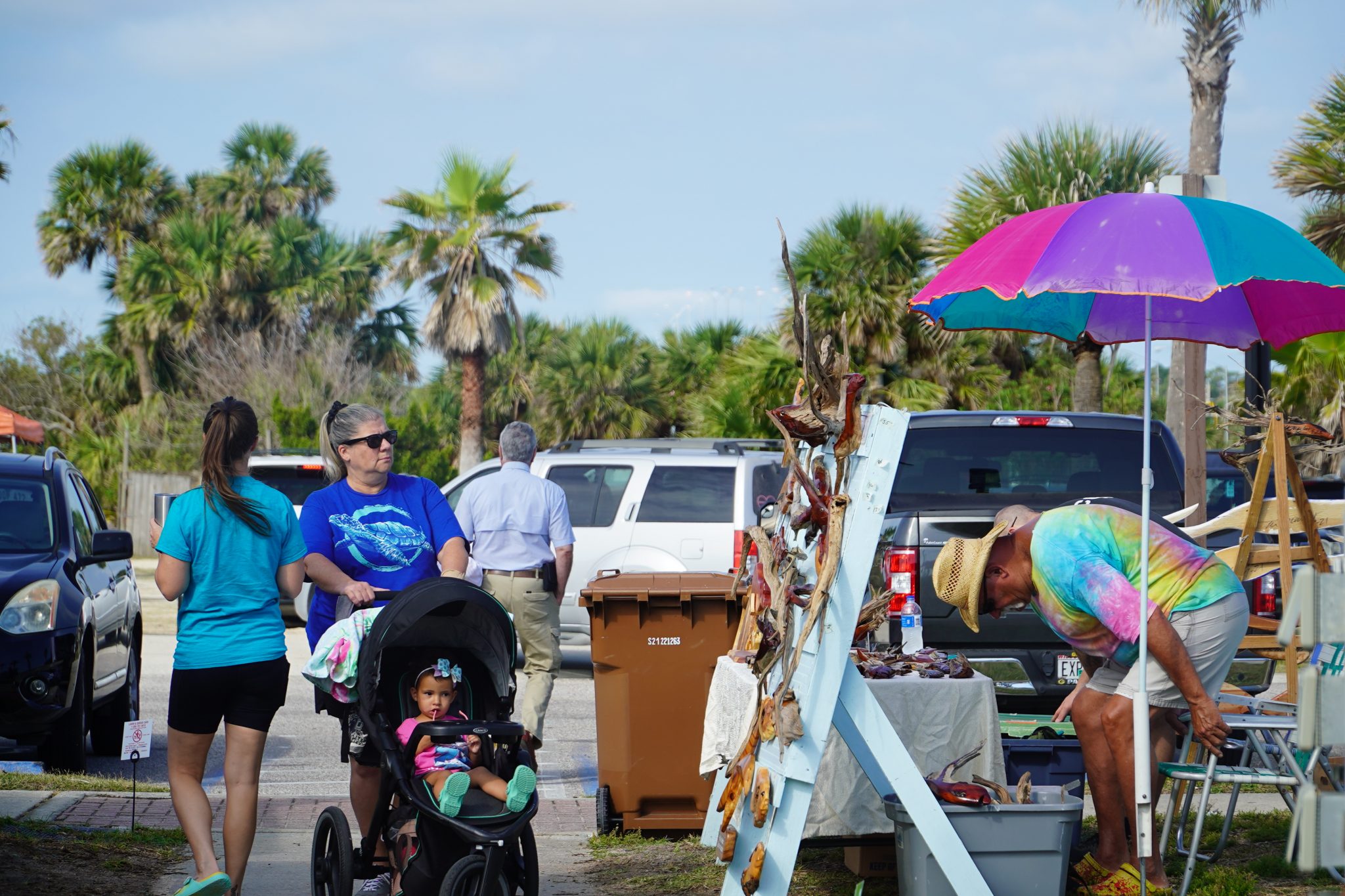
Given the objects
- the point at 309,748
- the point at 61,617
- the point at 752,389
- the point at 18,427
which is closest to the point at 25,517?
the point at 61,617

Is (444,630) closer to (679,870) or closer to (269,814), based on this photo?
(679,870)

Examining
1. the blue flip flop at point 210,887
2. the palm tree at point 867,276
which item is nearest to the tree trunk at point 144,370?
the palm tree at point 867,276

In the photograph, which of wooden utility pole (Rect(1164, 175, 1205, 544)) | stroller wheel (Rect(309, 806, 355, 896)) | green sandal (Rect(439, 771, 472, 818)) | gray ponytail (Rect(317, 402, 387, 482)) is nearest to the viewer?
green sandal (Rect(439, 771, 472, 818))

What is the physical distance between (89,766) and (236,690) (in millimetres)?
4541

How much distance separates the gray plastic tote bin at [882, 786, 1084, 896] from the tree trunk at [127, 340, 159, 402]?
36416 mm

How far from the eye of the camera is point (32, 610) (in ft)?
24.3

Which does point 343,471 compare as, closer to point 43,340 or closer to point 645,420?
point 645,420

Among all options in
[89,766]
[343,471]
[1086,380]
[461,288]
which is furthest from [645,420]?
[343,471]

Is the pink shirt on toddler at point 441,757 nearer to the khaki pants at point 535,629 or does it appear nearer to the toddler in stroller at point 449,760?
the toddler in stroller at point 449,760

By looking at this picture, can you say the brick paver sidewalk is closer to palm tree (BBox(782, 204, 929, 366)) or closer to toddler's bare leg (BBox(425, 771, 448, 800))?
toddler's bare leg (BBox(425, 771, 448, 800))

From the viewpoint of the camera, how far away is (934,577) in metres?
4.89

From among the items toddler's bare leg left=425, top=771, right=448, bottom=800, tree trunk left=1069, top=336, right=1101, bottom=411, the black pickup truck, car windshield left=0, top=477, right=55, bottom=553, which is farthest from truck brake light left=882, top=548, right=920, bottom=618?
tree trunk left=1069, top=336, right=1101, bottom=411

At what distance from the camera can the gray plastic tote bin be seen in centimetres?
441

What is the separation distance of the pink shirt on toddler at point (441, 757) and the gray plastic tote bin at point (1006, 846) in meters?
1.41
